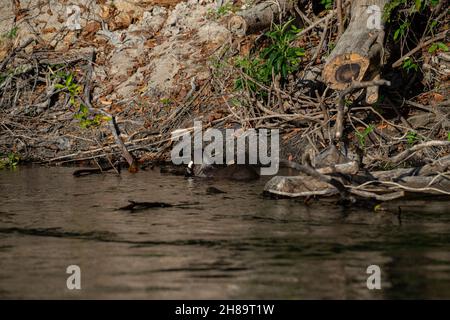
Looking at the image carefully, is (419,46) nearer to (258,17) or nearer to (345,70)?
(345,70)

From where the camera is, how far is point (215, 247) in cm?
808

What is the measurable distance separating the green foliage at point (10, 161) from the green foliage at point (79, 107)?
1.14m

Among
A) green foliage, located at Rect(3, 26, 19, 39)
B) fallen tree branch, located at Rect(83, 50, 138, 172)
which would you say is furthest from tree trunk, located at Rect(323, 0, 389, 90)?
green foliage, located at Rect(3, 26, 19, 39)

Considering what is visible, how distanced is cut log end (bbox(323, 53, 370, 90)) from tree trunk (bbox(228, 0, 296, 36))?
6.48 ft

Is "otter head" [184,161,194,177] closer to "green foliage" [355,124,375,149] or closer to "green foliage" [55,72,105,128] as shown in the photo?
"green foliage" [55,72,105,128]

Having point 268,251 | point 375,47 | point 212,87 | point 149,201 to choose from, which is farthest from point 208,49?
point 268,251

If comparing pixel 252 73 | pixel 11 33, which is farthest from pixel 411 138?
pixel 11 33

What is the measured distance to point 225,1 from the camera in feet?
54.2

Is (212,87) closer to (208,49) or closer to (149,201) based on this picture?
(208,49)

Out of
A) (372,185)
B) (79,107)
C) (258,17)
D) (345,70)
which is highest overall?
(258,17)

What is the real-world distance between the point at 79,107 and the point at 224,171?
4.10m

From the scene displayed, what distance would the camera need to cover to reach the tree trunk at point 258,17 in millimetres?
13625

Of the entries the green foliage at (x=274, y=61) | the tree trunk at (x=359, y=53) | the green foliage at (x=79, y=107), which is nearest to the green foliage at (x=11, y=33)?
the green foliage at (x=79, y=107)

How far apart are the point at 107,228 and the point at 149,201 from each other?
177 cm
